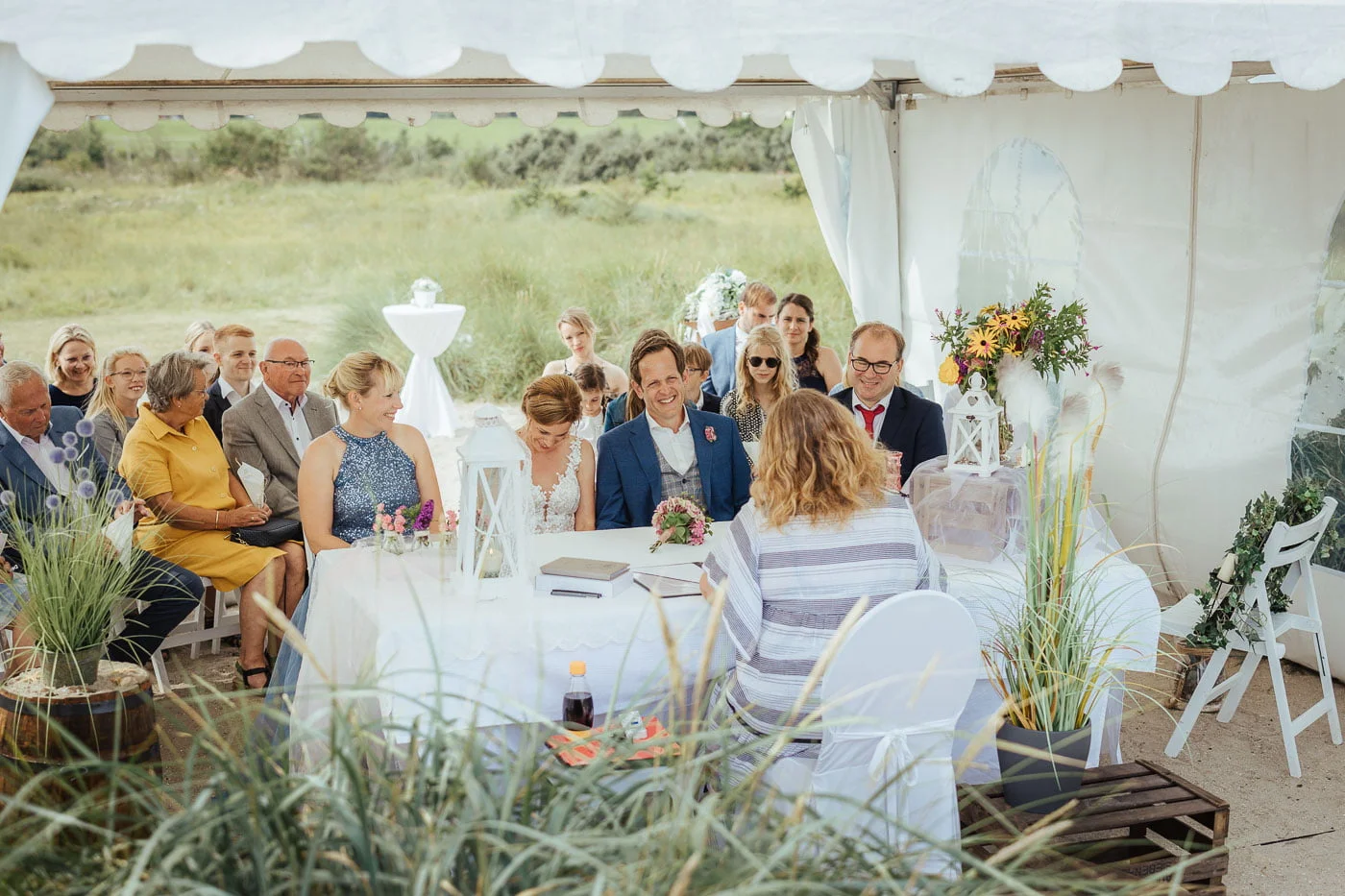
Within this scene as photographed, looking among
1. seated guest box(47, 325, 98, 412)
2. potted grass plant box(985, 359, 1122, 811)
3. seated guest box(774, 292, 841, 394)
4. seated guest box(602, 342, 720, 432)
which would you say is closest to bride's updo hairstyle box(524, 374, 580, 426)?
seated guest box(602, 342, 720, 432)

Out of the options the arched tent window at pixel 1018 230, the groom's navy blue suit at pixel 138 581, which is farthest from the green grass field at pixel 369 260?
the groom's navy blue suit at pixel 138 581

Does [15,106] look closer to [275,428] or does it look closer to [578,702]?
[578,702]

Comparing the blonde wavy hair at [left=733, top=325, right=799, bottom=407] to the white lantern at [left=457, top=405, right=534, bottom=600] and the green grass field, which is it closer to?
the white lantern at [left=457, top=405, right=534, bottom=600]

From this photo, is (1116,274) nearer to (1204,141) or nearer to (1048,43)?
(1204,141)

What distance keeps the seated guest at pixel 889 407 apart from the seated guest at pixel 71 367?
3.16 m

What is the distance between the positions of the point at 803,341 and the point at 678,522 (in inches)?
101

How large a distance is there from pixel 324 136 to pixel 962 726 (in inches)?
566

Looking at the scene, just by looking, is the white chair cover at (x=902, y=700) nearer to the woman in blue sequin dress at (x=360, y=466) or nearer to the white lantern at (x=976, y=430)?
the white lantern at (x=976, y=430)

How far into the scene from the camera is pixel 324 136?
16.2m

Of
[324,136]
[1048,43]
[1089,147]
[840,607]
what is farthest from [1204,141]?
[324,136]

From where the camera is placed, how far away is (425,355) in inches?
399

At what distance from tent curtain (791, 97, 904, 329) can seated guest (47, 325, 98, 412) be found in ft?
12.0

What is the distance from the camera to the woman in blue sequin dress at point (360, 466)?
4258 mm

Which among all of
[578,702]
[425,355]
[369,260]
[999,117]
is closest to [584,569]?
[578,702]
